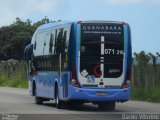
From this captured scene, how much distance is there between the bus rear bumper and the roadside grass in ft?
21.0

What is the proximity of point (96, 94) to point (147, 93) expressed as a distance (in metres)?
8.21

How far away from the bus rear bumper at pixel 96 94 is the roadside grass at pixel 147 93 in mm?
6393

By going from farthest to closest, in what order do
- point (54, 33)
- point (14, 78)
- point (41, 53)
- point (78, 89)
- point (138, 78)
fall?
point (14, 78)
point (138, 78)
point (41, 53)
point (54, 33)
point (78, 89)

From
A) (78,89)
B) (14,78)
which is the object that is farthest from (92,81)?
(14,78)

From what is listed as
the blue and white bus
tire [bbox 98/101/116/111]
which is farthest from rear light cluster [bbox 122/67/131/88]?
tire [bbox 98/101/116/111]

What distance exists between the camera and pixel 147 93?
3105cm

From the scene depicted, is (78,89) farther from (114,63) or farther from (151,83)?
(151,83)

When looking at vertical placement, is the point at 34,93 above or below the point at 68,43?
below

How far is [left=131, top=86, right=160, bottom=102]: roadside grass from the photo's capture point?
30.0 metres

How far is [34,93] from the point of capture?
94.8ft

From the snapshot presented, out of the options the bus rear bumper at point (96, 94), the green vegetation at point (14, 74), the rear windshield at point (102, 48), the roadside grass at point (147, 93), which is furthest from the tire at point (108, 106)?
the green vegetation at point (14, 74)

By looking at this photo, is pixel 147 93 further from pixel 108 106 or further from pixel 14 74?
pixel 14 74

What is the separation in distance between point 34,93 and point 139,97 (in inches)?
220

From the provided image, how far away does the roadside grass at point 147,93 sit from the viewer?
30.0 meters
